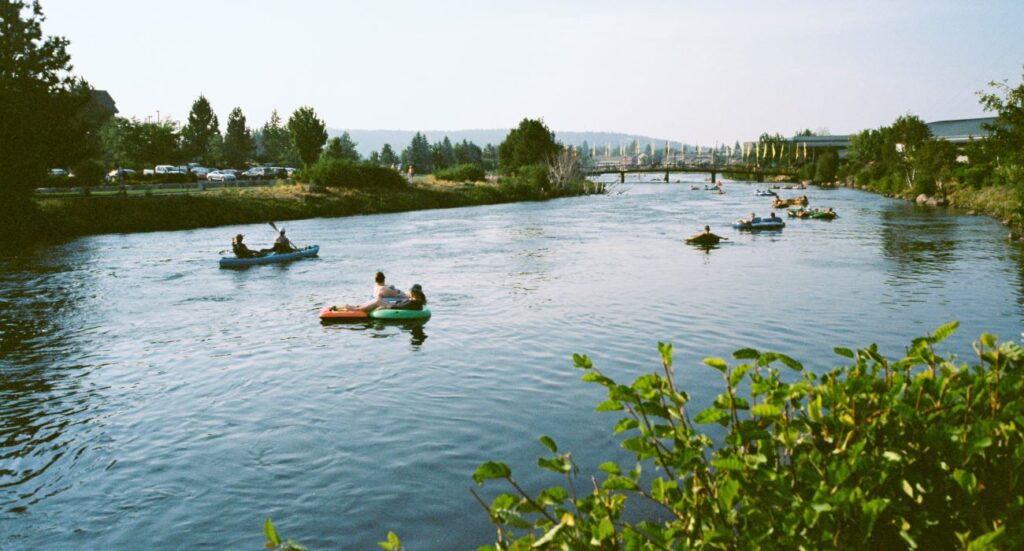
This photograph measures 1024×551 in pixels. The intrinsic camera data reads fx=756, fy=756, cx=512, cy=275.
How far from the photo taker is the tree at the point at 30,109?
48.9m

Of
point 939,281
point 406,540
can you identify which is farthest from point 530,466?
point 939,281

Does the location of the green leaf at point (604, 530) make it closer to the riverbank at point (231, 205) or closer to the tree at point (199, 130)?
the riverbank at point (231, 205)

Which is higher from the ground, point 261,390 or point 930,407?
point 930,407

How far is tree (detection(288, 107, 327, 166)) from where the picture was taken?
92.9m

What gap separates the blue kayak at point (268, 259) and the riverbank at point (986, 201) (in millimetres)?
40765

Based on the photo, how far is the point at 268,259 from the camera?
3859 cm

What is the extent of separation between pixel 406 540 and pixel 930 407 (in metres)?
8.04

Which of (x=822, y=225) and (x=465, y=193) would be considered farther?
(x=465, y=193)

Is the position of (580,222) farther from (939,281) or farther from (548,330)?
(548,330)

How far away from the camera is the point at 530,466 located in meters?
13.1

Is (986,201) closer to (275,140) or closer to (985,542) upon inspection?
(985,542)

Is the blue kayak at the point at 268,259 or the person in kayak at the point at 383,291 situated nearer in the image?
the person in kayak at the point at 383,291

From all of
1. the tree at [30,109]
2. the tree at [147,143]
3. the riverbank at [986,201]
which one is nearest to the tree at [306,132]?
the tree at [147,143]

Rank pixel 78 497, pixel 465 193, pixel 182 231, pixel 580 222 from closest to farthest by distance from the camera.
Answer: pixel 78 497, pixel 182 231, pixel 580 222, pixel 465 193
